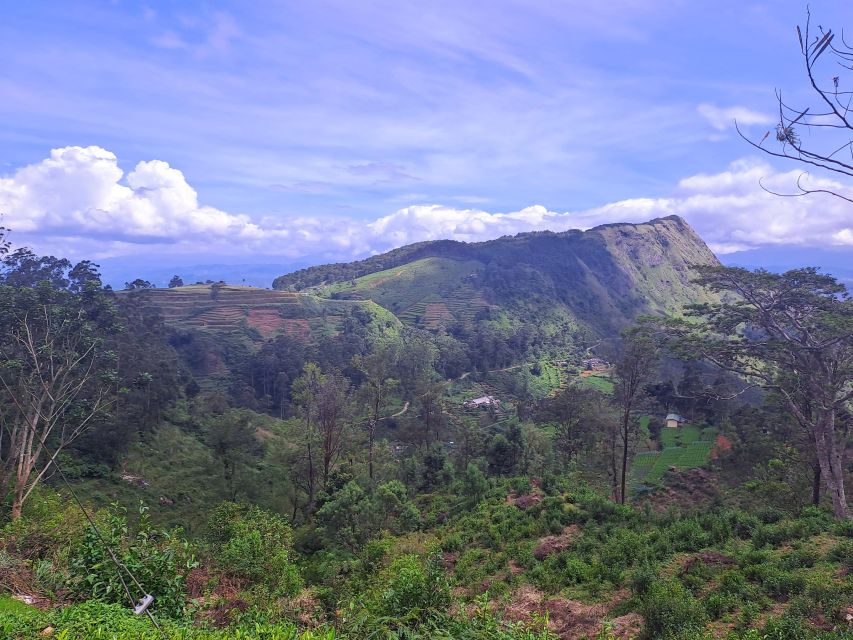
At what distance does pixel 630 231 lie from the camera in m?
181

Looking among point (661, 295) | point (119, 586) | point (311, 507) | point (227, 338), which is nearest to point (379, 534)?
Result: point (311, 507)

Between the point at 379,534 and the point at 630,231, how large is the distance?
186 meters

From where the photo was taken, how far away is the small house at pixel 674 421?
52.5 meters

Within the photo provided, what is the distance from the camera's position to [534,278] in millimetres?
144500

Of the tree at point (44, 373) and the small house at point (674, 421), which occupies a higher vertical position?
the tree at point (44, 373)

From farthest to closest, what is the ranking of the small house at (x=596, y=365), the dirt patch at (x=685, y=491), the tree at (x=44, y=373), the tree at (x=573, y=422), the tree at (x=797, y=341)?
the small house at (x=596, y=365) → the tree at (x=573, y=422) → the dirt patch at (x=685, y=491) → the tree at (x=44, y=373) → the tree at (x=797, y=341)

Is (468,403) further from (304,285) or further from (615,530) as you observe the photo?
(304,285)

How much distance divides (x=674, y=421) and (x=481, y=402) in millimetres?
25390

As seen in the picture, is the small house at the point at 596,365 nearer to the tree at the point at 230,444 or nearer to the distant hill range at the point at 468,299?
the distant hill range at the point at 468,299

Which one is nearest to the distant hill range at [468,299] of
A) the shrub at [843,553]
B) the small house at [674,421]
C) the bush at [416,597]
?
the small house at [674,421]

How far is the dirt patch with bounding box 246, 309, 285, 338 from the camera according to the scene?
8962 centimetres

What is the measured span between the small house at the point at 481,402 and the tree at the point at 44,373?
4627cm

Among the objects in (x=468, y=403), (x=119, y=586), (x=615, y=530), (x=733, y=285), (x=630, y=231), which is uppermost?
(x=630, y=231)

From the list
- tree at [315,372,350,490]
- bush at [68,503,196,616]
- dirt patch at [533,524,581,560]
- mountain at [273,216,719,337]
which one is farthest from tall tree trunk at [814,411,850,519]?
mountain at [273,216,719,337]
